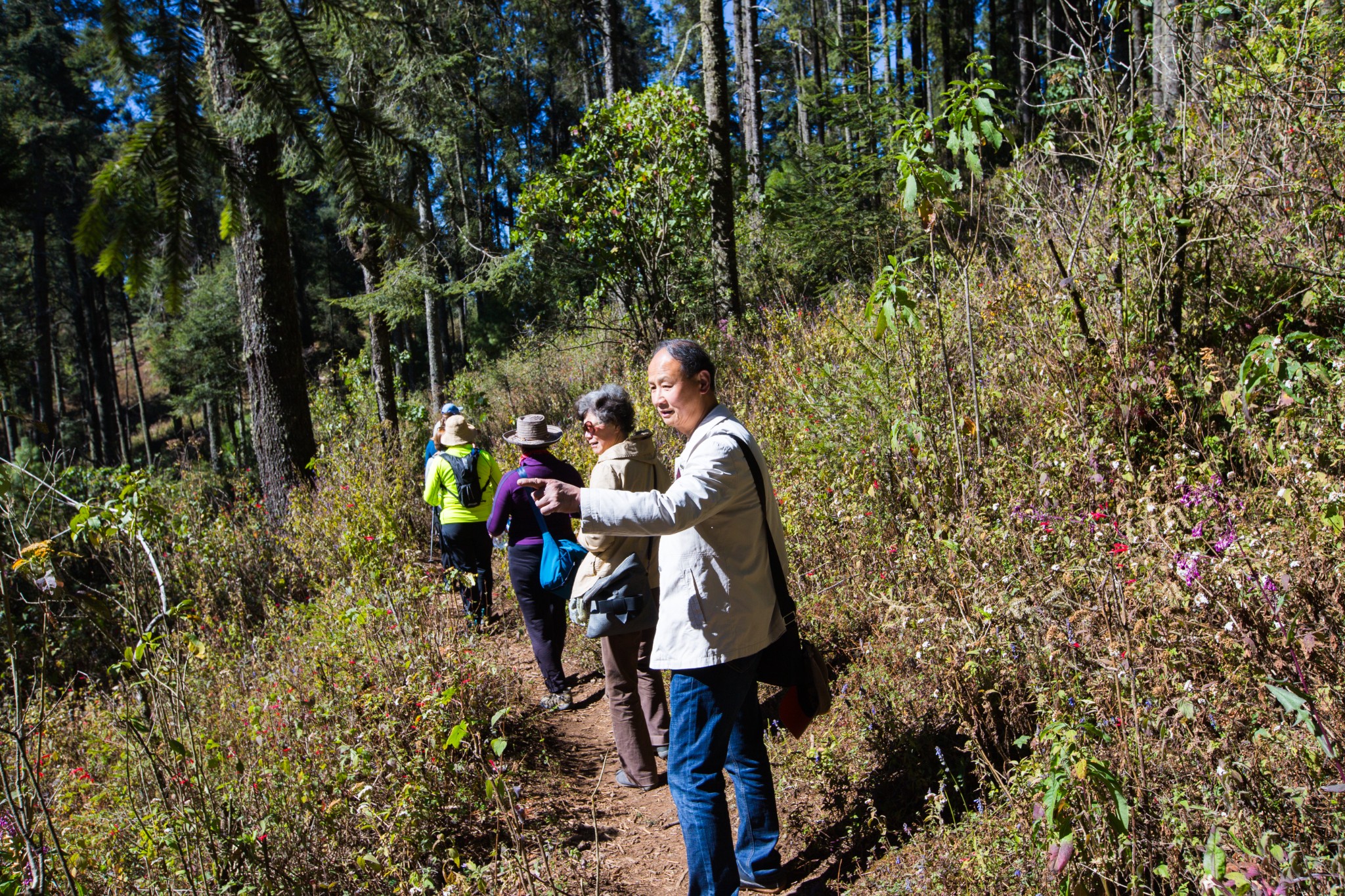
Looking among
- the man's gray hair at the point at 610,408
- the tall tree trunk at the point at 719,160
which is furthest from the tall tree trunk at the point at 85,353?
the man's gray hair at the point at 610,408

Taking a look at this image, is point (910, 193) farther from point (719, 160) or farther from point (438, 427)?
point (719, 160)

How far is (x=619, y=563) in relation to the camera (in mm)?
3762

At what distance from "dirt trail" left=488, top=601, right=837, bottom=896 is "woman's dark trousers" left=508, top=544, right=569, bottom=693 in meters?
0.23

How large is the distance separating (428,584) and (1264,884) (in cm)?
429

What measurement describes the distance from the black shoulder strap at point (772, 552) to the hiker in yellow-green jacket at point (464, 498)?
3255 millimetres

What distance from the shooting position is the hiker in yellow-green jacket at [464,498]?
18.5 feet

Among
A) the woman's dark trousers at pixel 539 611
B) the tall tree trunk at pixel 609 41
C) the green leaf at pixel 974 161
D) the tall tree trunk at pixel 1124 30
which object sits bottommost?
the woman's dark trousers at pixel 539 611

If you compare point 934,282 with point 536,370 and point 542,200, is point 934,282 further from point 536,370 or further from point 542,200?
point 536,370

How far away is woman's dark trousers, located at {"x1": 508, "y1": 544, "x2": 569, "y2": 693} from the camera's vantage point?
4.63 m

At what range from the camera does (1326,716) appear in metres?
2.13

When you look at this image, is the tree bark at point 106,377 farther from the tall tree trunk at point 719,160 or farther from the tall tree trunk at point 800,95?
the tall tree trunk at point 800,95

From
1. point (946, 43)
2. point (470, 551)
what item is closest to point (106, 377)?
point (470, 551)

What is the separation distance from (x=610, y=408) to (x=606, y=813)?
1.94m

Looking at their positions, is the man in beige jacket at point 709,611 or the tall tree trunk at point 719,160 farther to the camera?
the tall tree trunk at point 719,160
